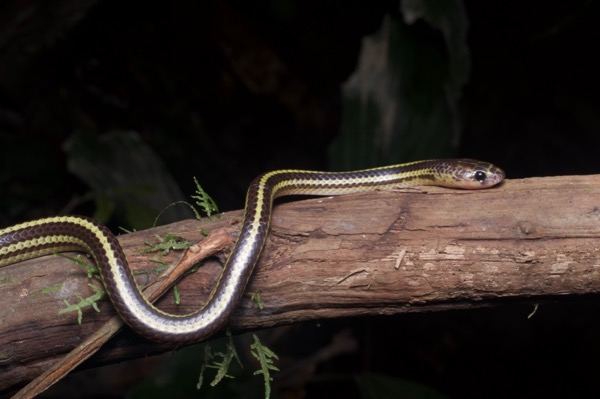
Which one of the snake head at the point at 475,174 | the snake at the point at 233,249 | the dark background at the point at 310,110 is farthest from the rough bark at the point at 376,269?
the dark background at the point at 310,110

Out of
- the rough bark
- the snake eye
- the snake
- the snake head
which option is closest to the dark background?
the snake

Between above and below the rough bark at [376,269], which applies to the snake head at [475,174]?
above

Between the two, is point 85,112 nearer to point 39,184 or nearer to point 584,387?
point 39,184

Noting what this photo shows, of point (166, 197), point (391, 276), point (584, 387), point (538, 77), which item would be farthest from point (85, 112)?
point (584, 387)

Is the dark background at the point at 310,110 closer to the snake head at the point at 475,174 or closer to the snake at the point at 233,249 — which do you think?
the snake at the point at 233,249

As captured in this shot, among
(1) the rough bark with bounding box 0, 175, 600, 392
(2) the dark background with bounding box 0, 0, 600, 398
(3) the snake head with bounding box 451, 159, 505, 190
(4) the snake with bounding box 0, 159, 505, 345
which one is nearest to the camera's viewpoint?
(4) the snake with bounding box 0, 159, 505, 345

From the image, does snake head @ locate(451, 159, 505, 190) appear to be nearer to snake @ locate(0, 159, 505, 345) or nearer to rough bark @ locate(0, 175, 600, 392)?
snake @ locate(0, 159, 505, 345)

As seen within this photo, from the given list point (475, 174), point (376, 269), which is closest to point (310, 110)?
point (475, 174)
